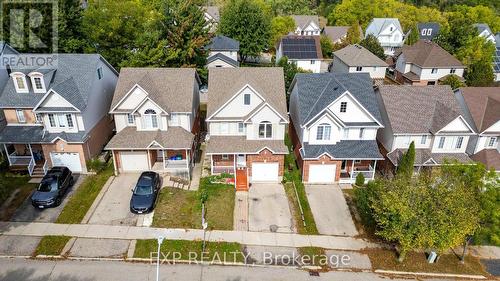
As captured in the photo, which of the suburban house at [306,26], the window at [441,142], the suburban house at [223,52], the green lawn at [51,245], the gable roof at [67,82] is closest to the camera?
the green lawn at [51,245]

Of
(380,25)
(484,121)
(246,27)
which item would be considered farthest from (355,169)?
(380,25)

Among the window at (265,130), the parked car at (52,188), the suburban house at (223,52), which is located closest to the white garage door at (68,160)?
the parked car at (52,188)

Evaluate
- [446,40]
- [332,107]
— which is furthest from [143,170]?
[446,40]

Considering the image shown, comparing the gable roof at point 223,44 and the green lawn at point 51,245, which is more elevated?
the gable roof at point 223,44

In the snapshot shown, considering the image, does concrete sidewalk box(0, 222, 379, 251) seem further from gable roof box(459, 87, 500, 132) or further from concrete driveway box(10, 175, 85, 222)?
gable roof box(459, 87, 500, 132)

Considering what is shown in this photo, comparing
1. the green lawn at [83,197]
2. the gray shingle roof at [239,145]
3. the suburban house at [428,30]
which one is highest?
the suburban house at [428,30]

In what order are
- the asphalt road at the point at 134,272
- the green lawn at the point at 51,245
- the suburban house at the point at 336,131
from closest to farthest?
1. the asphalt road at the point at 134,272
2. the green lawn at the point at 51,245
3. the suburban house at the point at 336,131

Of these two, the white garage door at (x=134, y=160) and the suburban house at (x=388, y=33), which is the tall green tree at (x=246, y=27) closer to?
the suburban house at (x=388, y=33)
